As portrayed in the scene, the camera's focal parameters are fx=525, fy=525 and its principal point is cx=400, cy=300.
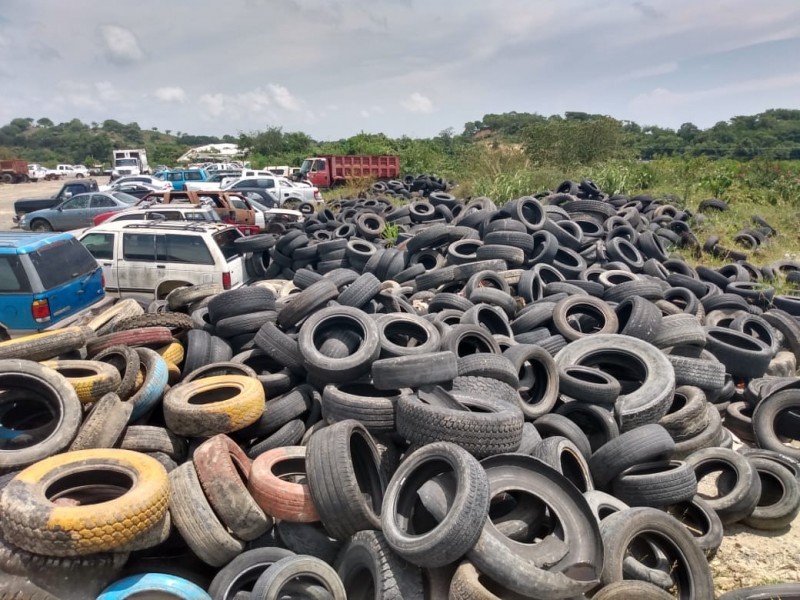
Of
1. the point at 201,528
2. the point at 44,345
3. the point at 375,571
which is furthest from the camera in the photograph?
the point at 44,345

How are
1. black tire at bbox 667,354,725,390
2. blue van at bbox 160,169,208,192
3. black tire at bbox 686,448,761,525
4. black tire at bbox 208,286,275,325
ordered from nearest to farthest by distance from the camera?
black tire at bbox 686,448,761,525, black tire at bbox 667,354,725,390, black tire at bbox 208,286,275,325, blue van at bbox 160,169,208,192

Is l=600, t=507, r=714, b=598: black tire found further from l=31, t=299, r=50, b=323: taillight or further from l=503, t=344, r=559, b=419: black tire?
l=31, t=299, r=50, b=323: taillight

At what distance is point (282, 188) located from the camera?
2300 cm

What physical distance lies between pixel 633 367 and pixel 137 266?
28.2 feet

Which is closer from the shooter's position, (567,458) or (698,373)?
(567,458)

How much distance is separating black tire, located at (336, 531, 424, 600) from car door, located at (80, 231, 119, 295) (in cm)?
797

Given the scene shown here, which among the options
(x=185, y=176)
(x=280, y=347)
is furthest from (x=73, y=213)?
(x=280, y=347)

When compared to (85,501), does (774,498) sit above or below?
below

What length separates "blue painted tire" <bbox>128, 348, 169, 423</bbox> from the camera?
5.24 meters

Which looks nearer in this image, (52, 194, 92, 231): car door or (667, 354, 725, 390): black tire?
(667, 354, 725, 390): black tire

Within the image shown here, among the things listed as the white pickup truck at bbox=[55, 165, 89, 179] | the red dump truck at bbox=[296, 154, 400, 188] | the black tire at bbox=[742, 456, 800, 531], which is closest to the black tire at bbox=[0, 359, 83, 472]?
the black tire at bbox=[742, 456, 800, 531]

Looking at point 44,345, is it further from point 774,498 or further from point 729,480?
point 774,498

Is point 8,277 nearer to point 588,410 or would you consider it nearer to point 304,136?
point 588,410

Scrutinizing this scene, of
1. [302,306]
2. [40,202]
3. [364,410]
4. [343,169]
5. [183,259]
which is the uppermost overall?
[343,169]
